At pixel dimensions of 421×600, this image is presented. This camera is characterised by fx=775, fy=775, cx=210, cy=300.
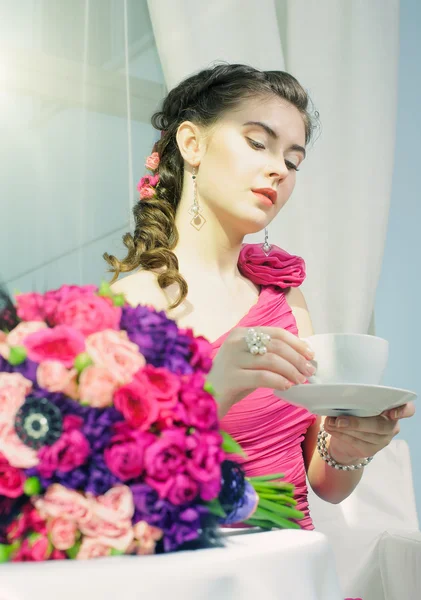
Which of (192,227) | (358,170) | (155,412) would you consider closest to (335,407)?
(155,412)

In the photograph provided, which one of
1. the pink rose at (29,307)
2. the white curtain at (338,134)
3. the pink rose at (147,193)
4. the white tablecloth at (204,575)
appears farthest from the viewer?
the white curtain at (338,134)

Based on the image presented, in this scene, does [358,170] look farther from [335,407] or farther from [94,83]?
[335,407]

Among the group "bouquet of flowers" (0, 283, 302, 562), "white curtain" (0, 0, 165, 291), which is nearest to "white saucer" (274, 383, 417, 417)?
"bouquet of flowers" (0, 283, 302, 562)

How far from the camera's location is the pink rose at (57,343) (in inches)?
26.4

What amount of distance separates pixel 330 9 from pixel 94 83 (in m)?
0.93

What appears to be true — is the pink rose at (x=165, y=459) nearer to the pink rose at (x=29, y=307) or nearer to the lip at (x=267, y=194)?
the pink rose at (x=29, y=307)

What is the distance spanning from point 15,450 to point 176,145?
1202 mm

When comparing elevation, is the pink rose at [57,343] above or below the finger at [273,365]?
below

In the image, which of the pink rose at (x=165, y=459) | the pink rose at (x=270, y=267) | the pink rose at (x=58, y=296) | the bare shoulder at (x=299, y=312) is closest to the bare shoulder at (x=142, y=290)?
the pink rose at (x=270, y=267)

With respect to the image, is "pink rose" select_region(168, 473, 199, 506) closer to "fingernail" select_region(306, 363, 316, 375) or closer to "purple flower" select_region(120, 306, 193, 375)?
"purple flower" select_region(120, 306, 193, 375)

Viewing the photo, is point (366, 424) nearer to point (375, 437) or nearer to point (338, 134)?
point (375, 437)

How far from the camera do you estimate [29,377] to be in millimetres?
660

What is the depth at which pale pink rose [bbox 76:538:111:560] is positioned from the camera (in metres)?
0.65

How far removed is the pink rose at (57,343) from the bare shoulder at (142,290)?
2.74 feet
